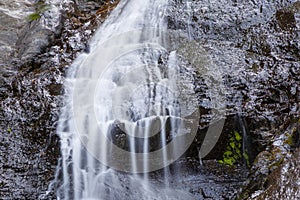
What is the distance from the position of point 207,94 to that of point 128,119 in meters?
1.09

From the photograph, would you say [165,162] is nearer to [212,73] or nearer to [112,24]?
[212,73]

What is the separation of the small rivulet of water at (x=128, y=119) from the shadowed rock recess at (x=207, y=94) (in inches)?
6.4

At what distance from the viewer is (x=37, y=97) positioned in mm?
5660

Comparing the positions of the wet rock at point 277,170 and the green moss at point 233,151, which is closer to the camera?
the wet rock at point 277,170

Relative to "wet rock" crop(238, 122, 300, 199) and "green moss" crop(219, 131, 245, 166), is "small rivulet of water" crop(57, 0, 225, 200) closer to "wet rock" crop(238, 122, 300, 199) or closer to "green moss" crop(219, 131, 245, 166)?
"green moss" crop(219, 131, 245, 166)

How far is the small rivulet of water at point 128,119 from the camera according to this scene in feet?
16.4

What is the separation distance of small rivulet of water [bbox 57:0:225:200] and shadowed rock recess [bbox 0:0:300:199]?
16cm

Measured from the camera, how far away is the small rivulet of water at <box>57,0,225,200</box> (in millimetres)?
5012

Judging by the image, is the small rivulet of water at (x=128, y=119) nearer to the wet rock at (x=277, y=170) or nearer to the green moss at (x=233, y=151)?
the green moss at (x=233, y=151)

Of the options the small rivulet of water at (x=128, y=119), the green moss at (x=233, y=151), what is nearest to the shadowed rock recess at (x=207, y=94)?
the green moss at (x=233, y=151)

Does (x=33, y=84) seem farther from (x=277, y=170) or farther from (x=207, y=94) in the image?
(x=277, y=170)

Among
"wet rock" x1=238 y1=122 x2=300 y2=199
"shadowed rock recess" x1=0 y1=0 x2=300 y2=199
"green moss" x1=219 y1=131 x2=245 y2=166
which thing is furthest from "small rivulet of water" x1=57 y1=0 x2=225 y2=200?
"wet rock" x1=238 y1=122 x2=300 y2=199

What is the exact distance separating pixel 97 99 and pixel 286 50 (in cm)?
277

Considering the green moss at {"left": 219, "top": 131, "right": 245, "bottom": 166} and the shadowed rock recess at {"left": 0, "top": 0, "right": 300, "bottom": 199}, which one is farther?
the green moss at {"left": 219, "top": 131, "right": 245, "bottom": 166}
